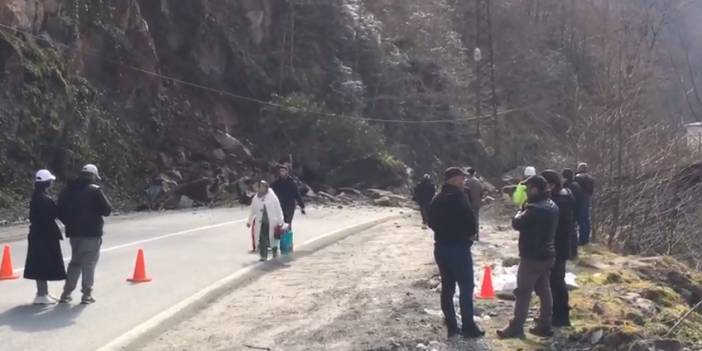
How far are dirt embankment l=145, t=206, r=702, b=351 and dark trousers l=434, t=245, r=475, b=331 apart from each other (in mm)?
257

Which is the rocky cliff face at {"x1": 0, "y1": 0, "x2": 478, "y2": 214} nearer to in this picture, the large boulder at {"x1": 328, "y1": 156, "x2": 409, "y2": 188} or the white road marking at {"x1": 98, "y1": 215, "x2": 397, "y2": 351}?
the large boulder at {"x1": 328, "y1": 156, "x2": 409, "y2": 188}

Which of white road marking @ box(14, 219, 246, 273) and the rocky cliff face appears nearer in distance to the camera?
white road marking @ box(14, 219, 246, 273)

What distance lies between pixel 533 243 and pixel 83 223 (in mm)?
5168

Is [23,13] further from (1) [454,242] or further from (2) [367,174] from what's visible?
(1) [454,242]

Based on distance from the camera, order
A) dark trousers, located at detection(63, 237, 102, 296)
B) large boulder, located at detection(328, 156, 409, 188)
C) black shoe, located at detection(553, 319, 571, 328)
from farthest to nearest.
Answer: large boulder, located at detection(328, 156, 409, 188) < dark trousers, located at detection(63, 237, 102, 296) < black shoe, located at detection(553, 319, 571, 328)

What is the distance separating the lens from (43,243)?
34.2 feet

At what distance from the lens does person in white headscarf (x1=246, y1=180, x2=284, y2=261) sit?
1543 centimetres

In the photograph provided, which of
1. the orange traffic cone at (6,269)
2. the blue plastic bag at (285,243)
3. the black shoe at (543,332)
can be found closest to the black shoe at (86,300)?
the orange traffic cone at (6,269)

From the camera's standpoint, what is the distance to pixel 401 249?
18500 mm

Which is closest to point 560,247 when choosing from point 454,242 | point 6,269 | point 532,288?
point 532,288

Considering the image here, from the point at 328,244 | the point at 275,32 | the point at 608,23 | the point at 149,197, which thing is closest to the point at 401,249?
the point at 328,244

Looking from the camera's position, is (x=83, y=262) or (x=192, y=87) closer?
(x=83, y=262)

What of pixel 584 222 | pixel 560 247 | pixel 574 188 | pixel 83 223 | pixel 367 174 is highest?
pixel 367 174

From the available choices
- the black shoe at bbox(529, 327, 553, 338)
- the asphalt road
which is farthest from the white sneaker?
the black shoe at bbox(529, 327, 553, 338)
